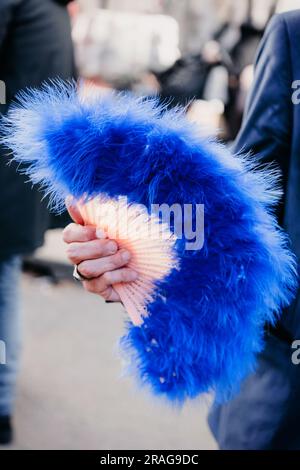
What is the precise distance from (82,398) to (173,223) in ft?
6.62

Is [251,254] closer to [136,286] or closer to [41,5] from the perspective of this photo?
[136,286]

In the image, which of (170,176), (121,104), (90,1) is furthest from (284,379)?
(90,1)

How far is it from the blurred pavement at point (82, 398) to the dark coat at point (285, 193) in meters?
0.83

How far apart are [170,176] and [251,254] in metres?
0.19

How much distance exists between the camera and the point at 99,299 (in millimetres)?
3879

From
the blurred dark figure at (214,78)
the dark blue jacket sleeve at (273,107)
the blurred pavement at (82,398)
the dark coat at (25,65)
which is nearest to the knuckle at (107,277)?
the dark blue jacket sleeve at (273,107)

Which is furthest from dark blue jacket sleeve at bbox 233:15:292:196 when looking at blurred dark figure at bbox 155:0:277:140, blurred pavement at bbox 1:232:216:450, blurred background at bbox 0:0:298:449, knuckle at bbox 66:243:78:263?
blurred dark figure at bbox 155:0:277:140

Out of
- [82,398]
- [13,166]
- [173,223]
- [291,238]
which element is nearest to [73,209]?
[173,223]

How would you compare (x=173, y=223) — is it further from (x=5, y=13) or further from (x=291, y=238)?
(x=5, y=13)

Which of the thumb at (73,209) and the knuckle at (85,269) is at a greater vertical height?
the thumb at (73,209)

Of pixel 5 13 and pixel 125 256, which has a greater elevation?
pixel 5 13

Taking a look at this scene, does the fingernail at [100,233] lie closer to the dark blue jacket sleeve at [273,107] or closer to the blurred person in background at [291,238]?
the blurred person in background at [291,238]

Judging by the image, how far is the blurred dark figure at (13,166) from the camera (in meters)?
2.04

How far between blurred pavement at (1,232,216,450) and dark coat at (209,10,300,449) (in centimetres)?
83
